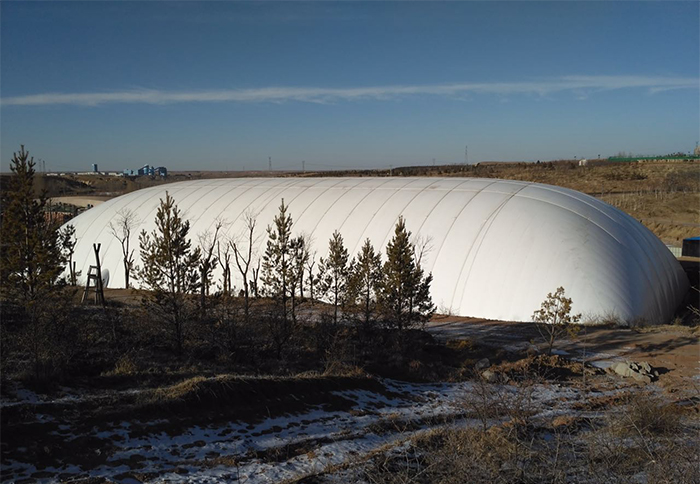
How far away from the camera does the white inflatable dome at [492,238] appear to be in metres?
29.1

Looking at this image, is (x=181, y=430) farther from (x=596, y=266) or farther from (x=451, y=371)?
(x=596, y=266)

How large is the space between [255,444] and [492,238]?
22.1 m

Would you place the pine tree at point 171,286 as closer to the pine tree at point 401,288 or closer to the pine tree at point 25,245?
the pine tree at point 25,245

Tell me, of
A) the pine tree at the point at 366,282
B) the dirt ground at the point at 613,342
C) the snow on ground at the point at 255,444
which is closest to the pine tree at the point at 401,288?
the pine tree at the point at 366,282

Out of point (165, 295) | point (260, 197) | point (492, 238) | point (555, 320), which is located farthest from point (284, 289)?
point (260, 197)

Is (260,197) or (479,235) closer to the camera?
(479,235)

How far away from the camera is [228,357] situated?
20.1 meters

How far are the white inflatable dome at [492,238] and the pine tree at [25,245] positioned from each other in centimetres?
1635

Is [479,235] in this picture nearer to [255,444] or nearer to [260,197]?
[260,197]

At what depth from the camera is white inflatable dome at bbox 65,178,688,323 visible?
29.1m

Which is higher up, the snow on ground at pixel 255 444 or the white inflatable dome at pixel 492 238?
the white inflatable dome at pixel 492 238

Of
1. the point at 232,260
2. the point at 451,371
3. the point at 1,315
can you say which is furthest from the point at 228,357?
the point at 232,260

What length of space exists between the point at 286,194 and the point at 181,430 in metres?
31.0

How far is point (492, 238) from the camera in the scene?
104 ft
